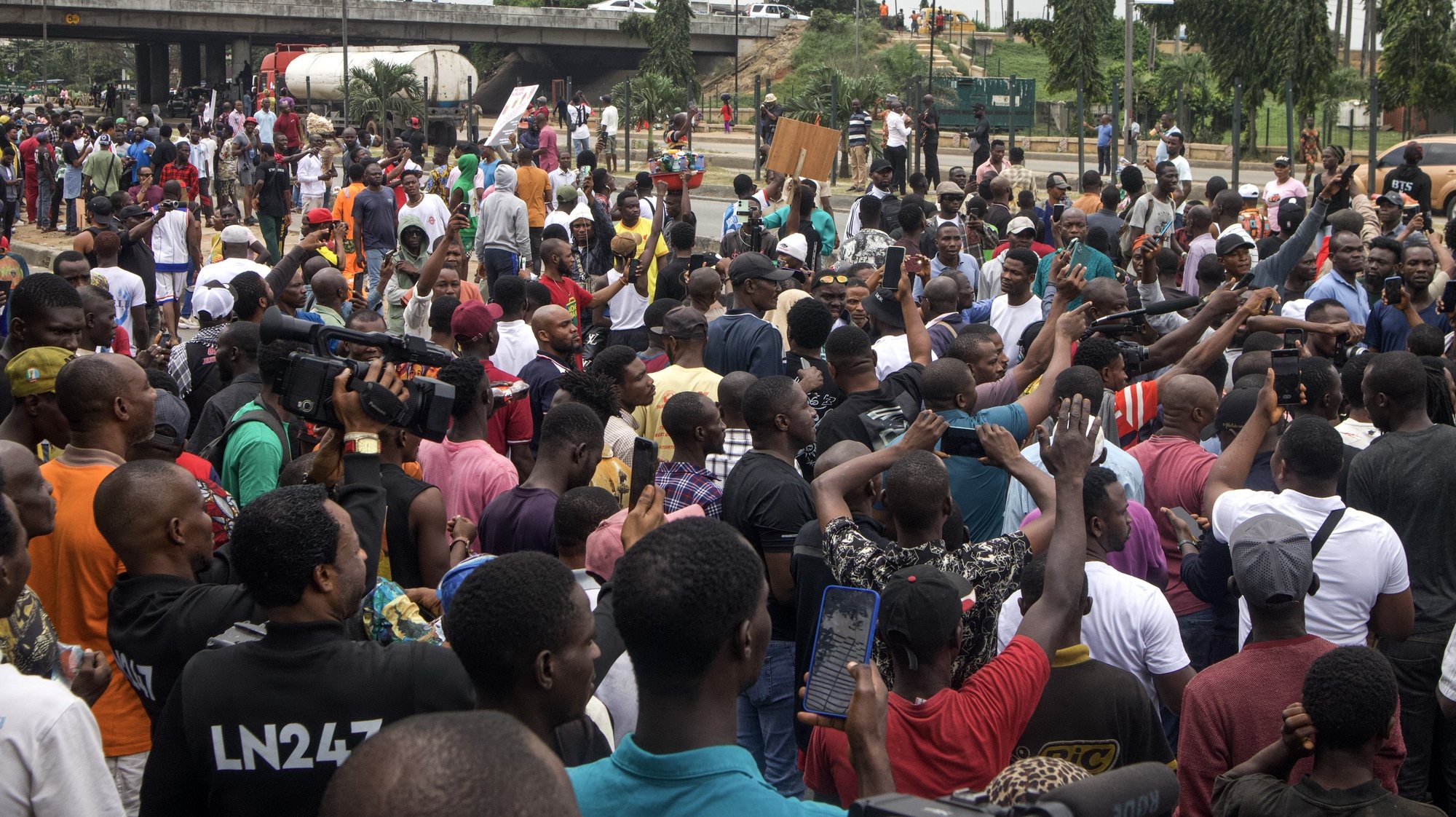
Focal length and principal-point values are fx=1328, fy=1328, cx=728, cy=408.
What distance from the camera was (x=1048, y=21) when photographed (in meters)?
40.7

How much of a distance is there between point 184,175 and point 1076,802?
70.8 ft

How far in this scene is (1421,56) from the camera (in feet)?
105

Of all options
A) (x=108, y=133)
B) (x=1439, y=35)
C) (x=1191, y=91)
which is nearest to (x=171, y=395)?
(x=108, y=133)

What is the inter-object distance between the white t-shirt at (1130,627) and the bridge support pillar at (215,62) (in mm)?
62185

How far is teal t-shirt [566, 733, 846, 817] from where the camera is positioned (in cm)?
228

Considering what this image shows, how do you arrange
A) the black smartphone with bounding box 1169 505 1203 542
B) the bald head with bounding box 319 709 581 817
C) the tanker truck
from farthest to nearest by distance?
1. the tanker truck
2. the black smartphone with bounding box 1169 505 1203 542
3. the bald head with bounding box 319 709 581 817

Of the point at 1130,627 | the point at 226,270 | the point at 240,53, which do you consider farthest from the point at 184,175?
the point at 240,53

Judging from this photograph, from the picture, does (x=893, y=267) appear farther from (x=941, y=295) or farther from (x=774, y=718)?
(x=774, y=718)

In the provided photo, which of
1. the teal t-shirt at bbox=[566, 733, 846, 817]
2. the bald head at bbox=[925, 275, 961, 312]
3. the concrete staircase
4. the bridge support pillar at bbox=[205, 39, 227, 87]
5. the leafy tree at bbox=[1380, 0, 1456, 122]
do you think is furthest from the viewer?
the bridge support pillar at bbox=[205, 39, 227, 87]

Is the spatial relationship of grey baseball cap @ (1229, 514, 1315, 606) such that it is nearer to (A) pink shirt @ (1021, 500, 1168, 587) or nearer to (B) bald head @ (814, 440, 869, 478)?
(A) pink shirt @ (1021, 500, 1168, 587)

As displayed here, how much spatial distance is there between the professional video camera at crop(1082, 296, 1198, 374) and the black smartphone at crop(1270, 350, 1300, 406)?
1074 millimetres

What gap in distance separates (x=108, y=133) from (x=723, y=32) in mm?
40213

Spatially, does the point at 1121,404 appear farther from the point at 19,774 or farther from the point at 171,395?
the point at 19,774

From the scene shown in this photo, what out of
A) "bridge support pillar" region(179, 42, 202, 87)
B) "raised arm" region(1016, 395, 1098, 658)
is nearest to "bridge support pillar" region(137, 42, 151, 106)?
"bridge support pillar" region(179, 42, 202, 87)
